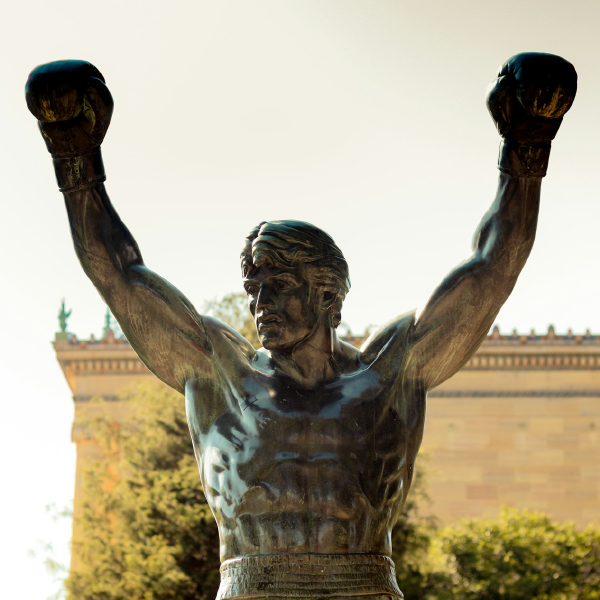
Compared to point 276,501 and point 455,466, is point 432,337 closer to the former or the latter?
point 276,501

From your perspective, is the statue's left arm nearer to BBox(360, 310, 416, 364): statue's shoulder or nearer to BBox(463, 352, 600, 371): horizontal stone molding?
BBox(360, 310, 416, 364): statue's shoulder

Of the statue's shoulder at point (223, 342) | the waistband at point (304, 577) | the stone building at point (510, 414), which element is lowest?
the waistband at point (304, 577)

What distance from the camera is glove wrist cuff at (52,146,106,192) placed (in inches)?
171

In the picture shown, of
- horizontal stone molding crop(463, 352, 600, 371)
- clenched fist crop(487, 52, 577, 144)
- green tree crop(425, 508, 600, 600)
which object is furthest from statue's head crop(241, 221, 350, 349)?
horizontal stone molding crop(463, 352, 600, 371)

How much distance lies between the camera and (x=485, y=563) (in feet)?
89.7

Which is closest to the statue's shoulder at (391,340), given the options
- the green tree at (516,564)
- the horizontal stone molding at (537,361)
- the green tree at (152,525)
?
the green tree at (152,525)

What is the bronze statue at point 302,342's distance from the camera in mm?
4129

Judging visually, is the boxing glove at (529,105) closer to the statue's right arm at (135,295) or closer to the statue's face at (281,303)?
the statue's face at (281,303)

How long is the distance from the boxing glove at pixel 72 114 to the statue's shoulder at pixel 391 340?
39.7 inches

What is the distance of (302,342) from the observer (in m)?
4.36

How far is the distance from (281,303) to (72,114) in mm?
867

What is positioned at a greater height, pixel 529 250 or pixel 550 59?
pixel 550 59

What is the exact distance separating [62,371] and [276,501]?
Answer: 120 ft

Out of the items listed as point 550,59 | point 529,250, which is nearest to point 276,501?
point 529,250
